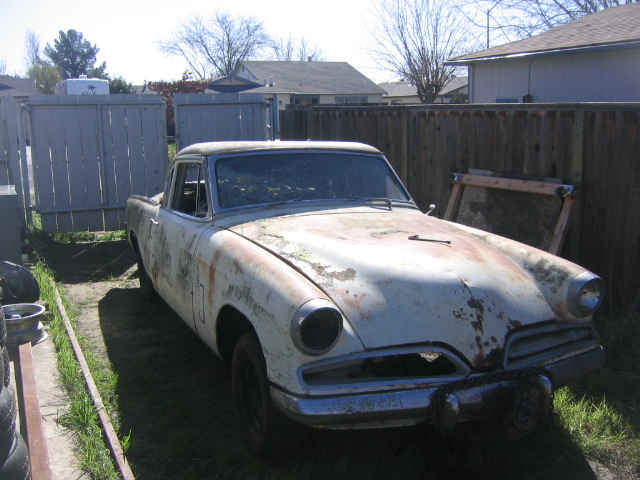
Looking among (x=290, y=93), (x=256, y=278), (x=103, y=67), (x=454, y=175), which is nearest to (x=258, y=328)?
(x=256, y=278)

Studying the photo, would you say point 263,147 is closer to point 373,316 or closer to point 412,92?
point 373,316

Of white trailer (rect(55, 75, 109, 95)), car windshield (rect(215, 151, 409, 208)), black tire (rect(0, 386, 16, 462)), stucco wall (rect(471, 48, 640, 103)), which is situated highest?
white trailer (rect(55, 75, 109, 95))

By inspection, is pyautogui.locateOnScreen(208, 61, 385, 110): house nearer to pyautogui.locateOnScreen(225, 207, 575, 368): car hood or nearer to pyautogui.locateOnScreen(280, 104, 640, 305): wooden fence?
pyautogui.locateOnScreen(280, 104, 640, 305): wooden fence

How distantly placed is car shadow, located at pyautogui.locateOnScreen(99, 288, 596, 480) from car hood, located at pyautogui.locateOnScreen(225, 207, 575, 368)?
0.76 meters

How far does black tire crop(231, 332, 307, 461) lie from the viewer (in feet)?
10.9

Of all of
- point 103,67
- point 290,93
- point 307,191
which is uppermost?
point 103,67

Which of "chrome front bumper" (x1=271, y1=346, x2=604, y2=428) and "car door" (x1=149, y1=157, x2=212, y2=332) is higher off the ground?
"car door" (x1=149, y1=157, x2=212, y2=332)

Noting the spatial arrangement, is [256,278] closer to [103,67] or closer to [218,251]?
[218,251]

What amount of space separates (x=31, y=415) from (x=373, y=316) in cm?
209

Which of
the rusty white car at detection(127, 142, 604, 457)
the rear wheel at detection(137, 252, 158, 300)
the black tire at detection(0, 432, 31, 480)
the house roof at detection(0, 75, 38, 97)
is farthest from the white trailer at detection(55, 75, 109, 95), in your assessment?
the house roof at detection(0, 75, 38, 97)

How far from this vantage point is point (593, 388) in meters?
4.41

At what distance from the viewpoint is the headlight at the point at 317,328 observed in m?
3.00

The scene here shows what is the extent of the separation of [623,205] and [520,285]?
2396 millimetres

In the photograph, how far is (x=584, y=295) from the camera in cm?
358
